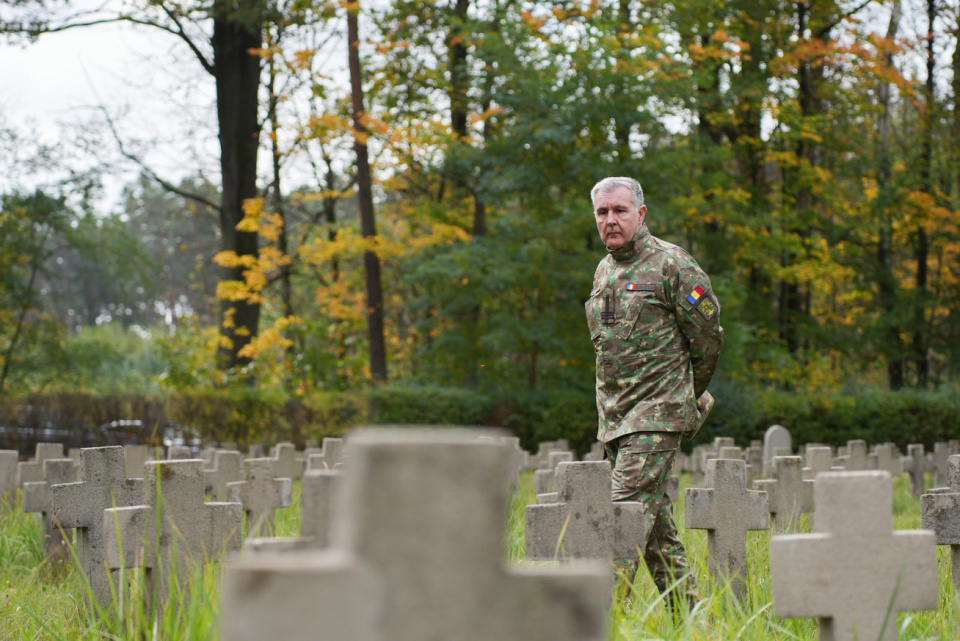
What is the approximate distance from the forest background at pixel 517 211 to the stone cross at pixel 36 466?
694 centimetres

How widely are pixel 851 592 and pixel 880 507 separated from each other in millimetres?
186

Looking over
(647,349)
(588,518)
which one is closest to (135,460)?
(647,349)

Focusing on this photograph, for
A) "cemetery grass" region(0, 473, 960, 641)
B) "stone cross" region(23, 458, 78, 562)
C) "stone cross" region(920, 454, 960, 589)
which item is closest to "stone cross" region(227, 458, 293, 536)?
"cemetery grass" region(0, 473, 960, 641)

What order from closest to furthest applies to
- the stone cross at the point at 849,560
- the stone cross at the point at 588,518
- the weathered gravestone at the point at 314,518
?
the weathered gravestone at the point at 314,518
the stone cross at the point at 849,560
the stone cross at the point at 588,518

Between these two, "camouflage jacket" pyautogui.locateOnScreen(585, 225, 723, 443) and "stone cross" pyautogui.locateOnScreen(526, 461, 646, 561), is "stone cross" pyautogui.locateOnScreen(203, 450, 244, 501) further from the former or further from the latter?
"stone cross" pyautogui.locateOnScreen(526, 461, 646, 561)

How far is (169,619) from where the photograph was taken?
106 inches

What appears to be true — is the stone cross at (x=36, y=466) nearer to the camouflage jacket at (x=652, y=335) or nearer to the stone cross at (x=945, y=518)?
the camouflage jacket at (x=652, y=335)

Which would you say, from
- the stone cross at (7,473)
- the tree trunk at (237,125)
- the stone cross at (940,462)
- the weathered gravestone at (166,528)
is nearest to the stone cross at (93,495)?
the weathered gravestone at (166,528)

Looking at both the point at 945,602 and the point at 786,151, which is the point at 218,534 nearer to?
the point at 945,602

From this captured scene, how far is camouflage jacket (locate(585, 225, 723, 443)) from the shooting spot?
4.46 metres

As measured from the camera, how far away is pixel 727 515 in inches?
169

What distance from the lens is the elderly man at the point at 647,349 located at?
4.36m

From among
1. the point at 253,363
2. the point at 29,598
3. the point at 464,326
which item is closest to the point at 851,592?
the point at 29,598

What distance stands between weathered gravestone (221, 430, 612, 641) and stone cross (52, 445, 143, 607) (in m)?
2.96
